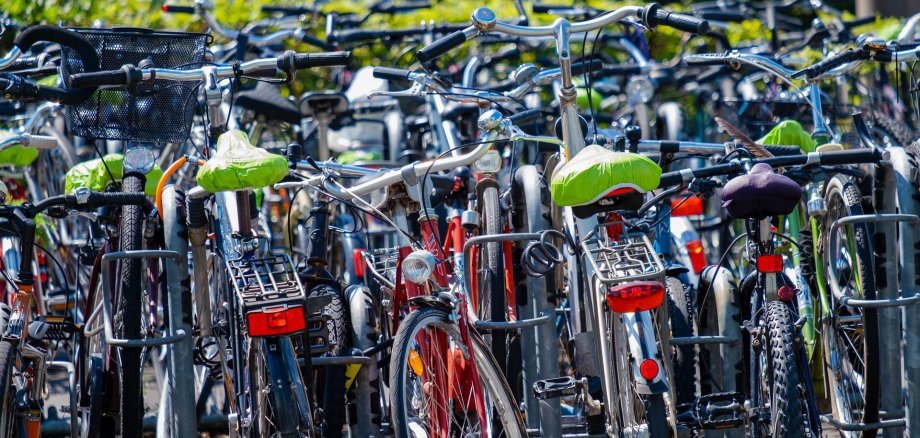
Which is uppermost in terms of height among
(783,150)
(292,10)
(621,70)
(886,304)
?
(292,10)

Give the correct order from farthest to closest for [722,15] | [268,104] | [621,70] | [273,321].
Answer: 1. [722,15]
2. [621,70]
3. [268,104]
4. [273,321]

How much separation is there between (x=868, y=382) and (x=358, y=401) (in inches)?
73.8

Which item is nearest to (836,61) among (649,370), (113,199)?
(649,370)

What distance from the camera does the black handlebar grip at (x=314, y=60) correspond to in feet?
14.4

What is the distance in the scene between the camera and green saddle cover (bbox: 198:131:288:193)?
3.90m

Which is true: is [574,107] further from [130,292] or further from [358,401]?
[130,292]

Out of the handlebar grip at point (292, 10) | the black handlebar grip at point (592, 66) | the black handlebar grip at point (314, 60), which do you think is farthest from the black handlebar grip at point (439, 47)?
the handlebar grip at point (292, 10)

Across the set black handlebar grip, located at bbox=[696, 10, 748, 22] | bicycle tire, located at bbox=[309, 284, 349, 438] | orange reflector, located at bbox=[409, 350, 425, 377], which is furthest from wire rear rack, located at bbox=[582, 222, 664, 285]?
black handlebar grip, located at bbox=[696, 10, 748, 22]

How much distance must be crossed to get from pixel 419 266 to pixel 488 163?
0.91 m

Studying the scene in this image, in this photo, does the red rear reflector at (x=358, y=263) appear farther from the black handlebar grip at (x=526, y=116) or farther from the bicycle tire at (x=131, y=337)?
the bicycle tire at (x=131, y=337)

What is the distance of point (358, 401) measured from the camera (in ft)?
15.8

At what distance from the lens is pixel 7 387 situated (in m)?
4.04

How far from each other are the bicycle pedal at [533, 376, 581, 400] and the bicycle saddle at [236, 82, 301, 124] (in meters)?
2.76

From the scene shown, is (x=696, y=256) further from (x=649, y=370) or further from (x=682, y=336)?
(x=649, y=370)
